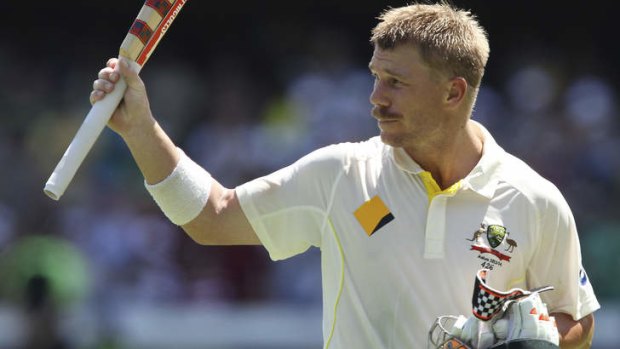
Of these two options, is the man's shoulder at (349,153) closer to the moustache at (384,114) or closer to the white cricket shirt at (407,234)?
the white cricket shirt at (407,234)

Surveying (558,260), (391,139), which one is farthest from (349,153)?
(558,260)

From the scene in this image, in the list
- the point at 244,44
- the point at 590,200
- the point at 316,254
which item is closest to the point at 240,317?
the point at 316,254

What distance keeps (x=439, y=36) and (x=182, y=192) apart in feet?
3.37

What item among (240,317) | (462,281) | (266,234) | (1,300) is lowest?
(1,300)

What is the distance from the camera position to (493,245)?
3939 millimetres

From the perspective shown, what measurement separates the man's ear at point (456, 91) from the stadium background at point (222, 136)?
458 centimetres

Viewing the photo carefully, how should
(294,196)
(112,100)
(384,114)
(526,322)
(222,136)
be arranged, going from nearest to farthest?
(526,322) → (112,100) → (384,114) → (294,196) → (222,136)

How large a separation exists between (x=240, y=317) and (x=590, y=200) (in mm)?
3426

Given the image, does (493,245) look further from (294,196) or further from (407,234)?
(294,196)

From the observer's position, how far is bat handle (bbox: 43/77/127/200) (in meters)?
3.71

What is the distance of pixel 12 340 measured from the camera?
325 inches

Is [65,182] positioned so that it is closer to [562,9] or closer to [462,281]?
[462,281]

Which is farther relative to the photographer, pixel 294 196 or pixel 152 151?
pixel 294 196

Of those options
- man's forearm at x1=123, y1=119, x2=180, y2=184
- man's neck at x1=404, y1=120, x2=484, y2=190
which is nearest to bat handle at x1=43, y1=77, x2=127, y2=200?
man's forearm at x1=123, y1=119, x2=180, y2=184
